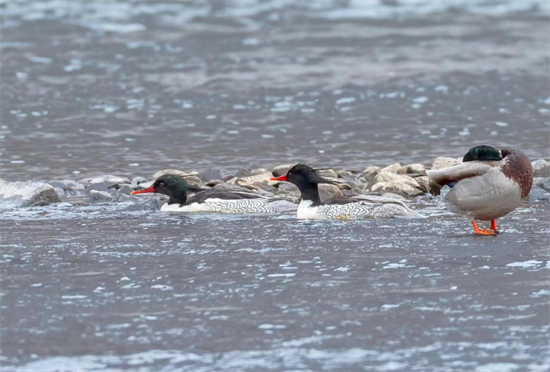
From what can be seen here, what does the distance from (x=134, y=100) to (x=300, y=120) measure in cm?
461

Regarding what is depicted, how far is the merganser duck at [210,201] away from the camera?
13539mm

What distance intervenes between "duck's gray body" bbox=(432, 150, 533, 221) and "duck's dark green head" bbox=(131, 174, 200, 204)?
420cm

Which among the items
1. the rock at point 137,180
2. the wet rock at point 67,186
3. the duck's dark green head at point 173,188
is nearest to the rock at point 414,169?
the duck's dark green head at point 173,188

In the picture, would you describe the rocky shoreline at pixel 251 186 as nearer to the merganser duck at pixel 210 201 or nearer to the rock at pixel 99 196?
the rock at pixel 99 196

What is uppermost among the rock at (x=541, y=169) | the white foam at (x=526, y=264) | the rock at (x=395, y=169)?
the rock at (x=395, y=169)

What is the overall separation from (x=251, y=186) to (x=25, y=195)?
316cm

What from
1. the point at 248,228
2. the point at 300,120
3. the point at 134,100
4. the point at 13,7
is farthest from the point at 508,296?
the point at 13,7

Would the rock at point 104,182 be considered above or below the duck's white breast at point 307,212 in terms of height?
above

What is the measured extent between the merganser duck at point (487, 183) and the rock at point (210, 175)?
630 cm

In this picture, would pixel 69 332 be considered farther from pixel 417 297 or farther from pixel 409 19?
pixel 409 19

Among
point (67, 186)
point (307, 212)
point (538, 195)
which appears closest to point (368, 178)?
point (538, 195)

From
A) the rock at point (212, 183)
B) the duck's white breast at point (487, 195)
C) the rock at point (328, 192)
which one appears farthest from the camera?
the rock at point (212, 183)

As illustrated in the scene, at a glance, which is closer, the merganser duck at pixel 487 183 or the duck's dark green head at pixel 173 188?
the merganser duck at pixel 487 183

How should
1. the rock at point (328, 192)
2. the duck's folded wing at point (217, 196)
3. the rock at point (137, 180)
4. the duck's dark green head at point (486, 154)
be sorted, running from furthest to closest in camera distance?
1. the rock at point (137, 180)
2. the rock at point (328, 192)
3. the duck's folded wing at point (217, 196)
4. the duck's dark green head at point (486, 154)
